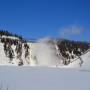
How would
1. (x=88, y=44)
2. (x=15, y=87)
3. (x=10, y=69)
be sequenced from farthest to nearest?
(x=88, y=44) < (x=10, y=69) < (x=15, y=87)

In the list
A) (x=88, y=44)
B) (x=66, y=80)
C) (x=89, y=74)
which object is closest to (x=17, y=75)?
(x=66, y=80)

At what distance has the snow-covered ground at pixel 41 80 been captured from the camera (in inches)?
156

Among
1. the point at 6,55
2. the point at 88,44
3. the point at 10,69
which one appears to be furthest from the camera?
the point at 6,55

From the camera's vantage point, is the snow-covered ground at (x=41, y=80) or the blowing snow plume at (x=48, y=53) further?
the blowing snow plume at (x=48, y=53)

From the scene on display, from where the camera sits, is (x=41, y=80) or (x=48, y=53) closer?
(x=41, y=80)

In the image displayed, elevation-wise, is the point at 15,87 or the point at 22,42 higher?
the point at 22,42

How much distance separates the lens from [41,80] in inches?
160

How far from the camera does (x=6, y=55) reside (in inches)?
1152

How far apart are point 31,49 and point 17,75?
25.6 m

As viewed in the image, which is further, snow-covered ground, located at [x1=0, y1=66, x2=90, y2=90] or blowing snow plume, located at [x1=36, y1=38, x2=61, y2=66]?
blowing snow plume, located at [x1=36, y1=38, x2=61, y2=66]

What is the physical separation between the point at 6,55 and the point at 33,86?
2558cm

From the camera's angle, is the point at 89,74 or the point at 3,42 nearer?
the point at 89,74

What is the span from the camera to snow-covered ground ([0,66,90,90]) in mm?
3961

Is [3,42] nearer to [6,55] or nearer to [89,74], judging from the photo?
[6,55]
